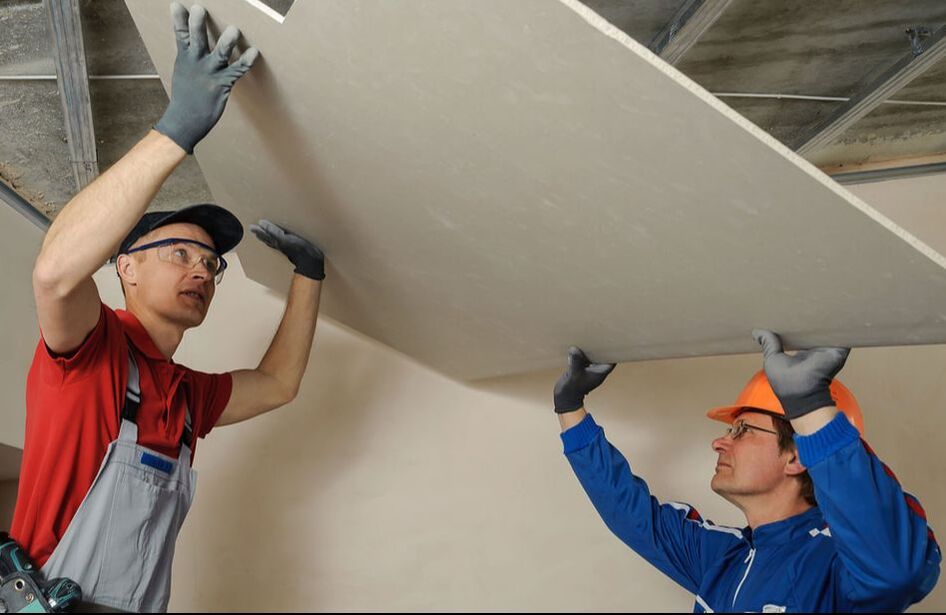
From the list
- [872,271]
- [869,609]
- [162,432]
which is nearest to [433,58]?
[872,271]

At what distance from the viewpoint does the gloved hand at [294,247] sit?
2.82 metres

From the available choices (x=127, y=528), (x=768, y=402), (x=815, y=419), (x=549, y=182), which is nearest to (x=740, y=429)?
(x=768, y=402)

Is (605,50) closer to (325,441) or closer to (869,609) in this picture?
(869,609)

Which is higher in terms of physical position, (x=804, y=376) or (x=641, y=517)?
(x=804, y=376)

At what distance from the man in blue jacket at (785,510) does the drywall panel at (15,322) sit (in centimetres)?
199

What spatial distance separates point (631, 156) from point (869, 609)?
1.26 meters

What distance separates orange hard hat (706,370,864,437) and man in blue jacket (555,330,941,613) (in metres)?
0.01

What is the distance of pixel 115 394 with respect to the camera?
2166mm

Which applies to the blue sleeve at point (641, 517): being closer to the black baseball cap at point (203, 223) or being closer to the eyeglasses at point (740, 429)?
the eyeglasses at point (740, 429)

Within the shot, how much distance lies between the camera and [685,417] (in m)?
3.57

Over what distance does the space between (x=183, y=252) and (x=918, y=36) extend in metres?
2.49

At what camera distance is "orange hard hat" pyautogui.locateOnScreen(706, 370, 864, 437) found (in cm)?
255

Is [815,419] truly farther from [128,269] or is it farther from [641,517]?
[128,269]

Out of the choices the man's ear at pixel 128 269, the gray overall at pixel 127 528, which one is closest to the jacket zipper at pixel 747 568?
the gray overall at pixel 127 528
